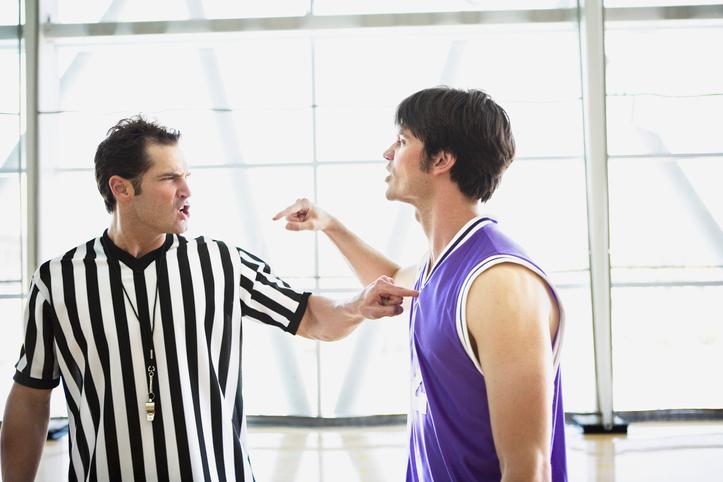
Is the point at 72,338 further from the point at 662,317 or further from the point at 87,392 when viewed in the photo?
the point at 662,317

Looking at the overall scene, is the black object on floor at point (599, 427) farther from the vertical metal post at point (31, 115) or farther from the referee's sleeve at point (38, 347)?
the vertical metal post at point (31, 115)

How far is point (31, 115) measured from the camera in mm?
4980

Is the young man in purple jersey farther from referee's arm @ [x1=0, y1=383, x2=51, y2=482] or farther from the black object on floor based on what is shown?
the black object on floor

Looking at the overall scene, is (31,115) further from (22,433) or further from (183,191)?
(22,433)

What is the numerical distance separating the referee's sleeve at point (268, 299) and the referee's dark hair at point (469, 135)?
608 mm

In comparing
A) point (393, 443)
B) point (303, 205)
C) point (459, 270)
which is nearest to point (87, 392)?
point (303, 205)

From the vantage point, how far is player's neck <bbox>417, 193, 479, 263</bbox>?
4.83 feet

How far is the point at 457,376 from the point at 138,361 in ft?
2.85

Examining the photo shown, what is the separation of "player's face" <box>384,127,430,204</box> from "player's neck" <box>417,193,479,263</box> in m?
0.05

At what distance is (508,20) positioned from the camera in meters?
4.98

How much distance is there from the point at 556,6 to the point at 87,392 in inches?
181

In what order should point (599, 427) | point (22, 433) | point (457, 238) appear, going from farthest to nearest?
point (599, 427)
point (22, 433)
point (457, 238)

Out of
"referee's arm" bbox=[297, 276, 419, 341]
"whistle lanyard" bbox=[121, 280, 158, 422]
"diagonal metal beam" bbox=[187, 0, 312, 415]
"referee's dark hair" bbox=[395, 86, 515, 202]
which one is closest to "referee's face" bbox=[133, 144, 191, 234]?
"whistle lanyard" bbox=[121, 280, 158, 422]

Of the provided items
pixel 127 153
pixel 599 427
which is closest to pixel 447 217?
pixel 127 153
